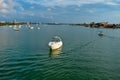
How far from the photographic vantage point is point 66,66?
41.8 metres

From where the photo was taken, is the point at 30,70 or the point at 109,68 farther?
the point at 109,68

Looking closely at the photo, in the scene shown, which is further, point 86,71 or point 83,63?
point 83,63

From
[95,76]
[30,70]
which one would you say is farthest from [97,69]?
[30,70]

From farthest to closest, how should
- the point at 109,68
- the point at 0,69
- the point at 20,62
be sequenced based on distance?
the point at 20,62, the point at 109,68, the point at 0,69

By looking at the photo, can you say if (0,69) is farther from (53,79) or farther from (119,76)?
(119,76)

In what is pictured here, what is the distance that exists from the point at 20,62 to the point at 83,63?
14172 mm

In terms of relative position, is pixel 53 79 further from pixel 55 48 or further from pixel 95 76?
pixel 55 48

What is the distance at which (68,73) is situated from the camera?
120ft

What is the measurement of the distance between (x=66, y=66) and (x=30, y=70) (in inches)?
317

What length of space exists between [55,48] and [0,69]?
88.5 feet

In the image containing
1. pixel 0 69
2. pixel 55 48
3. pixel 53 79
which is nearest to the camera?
pixel 53 79

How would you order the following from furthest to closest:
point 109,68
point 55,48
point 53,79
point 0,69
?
1. point 55,48
2. point 109,68
3. point 0,69
4. point 53,79

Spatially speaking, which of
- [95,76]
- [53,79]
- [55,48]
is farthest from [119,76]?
[55,48]

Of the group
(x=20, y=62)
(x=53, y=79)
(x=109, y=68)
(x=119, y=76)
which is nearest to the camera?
(x=53, y=79)
